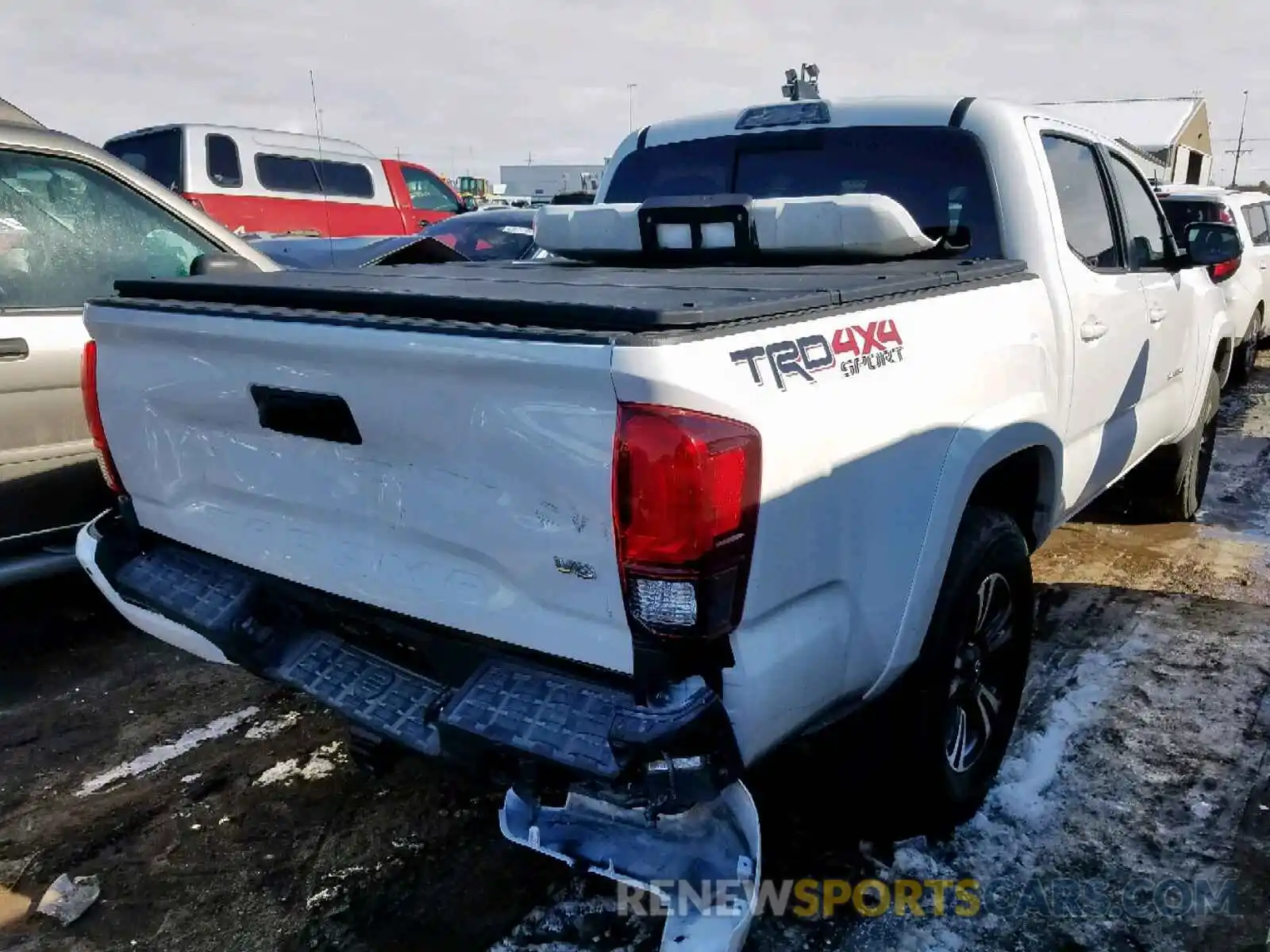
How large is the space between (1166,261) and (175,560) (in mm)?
3812

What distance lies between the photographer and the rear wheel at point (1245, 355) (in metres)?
9.52

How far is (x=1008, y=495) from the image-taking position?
123 inches

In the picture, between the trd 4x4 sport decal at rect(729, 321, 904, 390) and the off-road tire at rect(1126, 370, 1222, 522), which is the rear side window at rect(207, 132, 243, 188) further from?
the trd 4x4 sport decal at rect(729, 321, 904, 390)

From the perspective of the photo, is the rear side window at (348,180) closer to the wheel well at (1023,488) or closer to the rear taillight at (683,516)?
the wheel well at (1023,488)

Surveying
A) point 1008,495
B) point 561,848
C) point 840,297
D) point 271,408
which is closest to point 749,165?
point 1008,495

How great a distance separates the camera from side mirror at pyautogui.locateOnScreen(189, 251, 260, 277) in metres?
3.56

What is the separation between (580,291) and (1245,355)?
31.1ft

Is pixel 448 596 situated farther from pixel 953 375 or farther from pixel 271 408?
pixel 953 375

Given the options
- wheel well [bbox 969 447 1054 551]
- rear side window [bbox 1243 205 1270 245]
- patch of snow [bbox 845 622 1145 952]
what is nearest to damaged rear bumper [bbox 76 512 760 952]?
patch of snow [bbox 845 622 1145 952]

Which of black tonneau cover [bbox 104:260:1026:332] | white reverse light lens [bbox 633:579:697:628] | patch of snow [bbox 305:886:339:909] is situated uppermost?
black tonneau cover [bbox 104:260:1026:332]

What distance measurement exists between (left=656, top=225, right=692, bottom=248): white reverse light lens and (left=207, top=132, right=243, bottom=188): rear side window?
391 inches

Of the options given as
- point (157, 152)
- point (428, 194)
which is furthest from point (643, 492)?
point (428, 194)

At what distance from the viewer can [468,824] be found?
9.37ft

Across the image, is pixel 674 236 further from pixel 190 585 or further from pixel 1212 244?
pixel 1212 244
